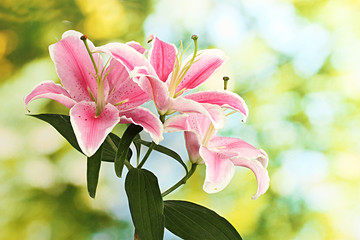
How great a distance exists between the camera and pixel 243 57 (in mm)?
1633

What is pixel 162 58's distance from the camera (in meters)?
0.67

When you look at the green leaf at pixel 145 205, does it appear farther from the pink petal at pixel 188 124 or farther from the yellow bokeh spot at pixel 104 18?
the yellow bokeh spot at pixel 104 18

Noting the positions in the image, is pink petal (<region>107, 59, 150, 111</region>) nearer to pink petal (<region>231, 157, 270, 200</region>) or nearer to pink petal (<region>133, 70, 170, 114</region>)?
pink petal (<region>133, 70, 170, 114</region>)

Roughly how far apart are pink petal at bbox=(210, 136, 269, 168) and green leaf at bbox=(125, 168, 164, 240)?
0.11m

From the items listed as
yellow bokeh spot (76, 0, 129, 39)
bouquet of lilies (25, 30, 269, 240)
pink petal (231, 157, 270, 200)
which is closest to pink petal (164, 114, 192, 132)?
bouquet of lilies (25, 30, 269, 240)

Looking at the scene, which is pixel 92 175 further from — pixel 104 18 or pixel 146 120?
pixel 104 18

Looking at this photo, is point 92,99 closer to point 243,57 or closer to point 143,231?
point 143,231

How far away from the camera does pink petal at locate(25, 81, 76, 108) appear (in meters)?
0.65

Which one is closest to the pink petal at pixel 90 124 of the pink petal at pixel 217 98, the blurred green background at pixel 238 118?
the pink petal at pixel 217 98

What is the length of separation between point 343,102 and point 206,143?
1041 millimetres

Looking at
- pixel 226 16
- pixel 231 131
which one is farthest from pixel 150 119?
pixel 226 16

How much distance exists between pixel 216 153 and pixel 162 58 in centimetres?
15

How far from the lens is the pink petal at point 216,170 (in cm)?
62

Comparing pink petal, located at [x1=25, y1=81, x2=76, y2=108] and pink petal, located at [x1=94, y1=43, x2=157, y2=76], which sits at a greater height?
pink petal, located at [x1=94, y1=43, x2=157, y2=76]
